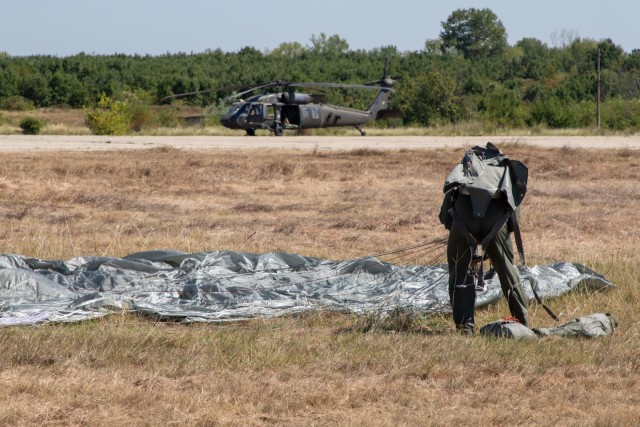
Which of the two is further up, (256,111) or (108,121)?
(256,111)

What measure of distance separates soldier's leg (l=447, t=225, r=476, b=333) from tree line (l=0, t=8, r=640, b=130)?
40.1 meters

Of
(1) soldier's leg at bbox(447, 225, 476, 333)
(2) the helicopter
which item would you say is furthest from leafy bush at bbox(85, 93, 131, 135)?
(1) soldier's leg at bbox(447, 225, 476, 333)

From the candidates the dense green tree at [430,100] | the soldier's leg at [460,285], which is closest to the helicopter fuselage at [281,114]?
the dense green tree at [430,100]

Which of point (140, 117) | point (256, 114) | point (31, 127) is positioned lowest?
point (31, 127)

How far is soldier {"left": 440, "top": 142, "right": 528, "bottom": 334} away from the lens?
6539 millimetres

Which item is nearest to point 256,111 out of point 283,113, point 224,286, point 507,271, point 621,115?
point 283,113

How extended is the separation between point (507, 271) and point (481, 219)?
47 centimetres

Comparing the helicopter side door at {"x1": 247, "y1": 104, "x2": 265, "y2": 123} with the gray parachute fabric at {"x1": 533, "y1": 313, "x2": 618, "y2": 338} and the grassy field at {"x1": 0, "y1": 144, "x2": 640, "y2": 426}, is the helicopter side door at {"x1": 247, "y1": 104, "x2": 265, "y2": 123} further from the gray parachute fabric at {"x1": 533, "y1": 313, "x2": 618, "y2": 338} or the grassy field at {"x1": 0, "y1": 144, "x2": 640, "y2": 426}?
the gray parachute fabric at {"x1": 533, "y1": 313, "x2": 618, "y2": 338}

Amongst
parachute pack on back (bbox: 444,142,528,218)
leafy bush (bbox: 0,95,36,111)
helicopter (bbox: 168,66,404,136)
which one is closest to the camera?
parachute pack on back (bbox: 444,142,528,218)

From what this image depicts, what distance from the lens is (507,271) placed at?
679cm

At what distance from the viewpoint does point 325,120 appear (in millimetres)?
39125

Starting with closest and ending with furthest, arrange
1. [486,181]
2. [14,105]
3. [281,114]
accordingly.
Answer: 1. [486,181]
2. [281,114]
3. [14,105]

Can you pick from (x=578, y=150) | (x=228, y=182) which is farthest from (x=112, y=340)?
(x=578, y=150)

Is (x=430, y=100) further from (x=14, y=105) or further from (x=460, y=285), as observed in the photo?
(x=460, y=285)
